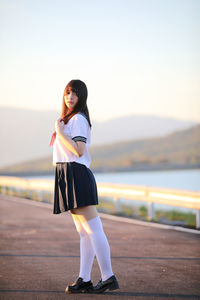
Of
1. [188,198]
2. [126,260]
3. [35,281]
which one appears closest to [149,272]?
[126,260]

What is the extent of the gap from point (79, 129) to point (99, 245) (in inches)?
45.5

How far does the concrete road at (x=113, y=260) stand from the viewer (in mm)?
5473

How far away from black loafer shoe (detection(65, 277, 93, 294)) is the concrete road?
0.09 meters

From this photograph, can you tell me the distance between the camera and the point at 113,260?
23.6ft

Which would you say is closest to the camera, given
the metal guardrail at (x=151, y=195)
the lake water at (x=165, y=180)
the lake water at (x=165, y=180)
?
the metal guardrail at (x=151, y=195)

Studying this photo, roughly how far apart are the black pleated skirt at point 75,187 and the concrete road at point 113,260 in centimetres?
93

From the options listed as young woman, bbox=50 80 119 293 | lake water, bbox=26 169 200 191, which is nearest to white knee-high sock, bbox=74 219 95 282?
young woman, bbox=50 80 119 293

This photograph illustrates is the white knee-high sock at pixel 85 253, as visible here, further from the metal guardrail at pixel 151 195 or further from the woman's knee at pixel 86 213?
the metal guardrail at pixel 151 195

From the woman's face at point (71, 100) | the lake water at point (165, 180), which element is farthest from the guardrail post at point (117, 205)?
the woman's face at point (71, 100)

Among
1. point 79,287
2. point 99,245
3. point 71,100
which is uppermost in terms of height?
point 71,100

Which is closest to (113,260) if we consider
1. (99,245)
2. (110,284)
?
(110,284)

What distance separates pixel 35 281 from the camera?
595 centimetres

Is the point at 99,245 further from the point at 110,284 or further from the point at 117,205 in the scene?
the point at 117,205

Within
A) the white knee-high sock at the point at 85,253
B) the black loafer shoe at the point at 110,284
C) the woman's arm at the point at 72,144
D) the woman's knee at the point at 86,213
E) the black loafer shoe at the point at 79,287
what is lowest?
the black loafer shoe at the point at 79,287
